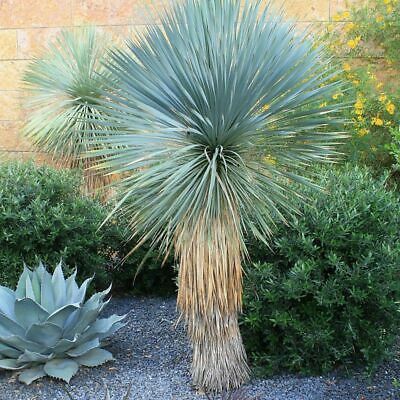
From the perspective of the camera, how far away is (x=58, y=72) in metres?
8.23

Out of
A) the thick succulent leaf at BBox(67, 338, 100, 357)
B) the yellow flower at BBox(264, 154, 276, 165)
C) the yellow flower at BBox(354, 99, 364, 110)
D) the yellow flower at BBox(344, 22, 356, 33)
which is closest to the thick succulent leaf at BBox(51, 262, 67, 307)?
the thick succulent leaf at BBox(67, 338, 100, 357)

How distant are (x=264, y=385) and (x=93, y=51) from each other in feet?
17.8

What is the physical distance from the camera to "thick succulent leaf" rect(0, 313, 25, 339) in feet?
14.4

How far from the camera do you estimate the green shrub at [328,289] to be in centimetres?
424

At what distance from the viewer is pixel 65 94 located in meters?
8.15

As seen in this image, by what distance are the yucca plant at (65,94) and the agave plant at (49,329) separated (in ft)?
10.4

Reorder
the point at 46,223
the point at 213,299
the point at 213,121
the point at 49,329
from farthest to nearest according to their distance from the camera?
the point at 46,223, the point at 49,329, the point at 213,299, the point at 213,121

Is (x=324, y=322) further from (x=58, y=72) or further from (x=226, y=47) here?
(x=58, y=72)

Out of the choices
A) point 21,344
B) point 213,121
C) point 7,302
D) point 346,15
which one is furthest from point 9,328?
point 346,15

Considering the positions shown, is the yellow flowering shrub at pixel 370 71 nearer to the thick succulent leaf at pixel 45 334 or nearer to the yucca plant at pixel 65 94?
the yucca plant at pixel 65 94

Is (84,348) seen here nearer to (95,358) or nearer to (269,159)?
(95,358)

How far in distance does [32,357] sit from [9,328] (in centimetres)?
27

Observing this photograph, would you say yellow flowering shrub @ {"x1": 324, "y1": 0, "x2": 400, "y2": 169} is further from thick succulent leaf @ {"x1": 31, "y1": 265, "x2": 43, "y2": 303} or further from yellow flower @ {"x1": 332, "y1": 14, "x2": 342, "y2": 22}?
thick succulent leaf @ {"x1": 31, "y1": 265, "x2": 43, "y2": 303}

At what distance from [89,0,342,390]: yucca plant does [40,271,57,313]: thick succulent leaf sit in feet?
3.66
